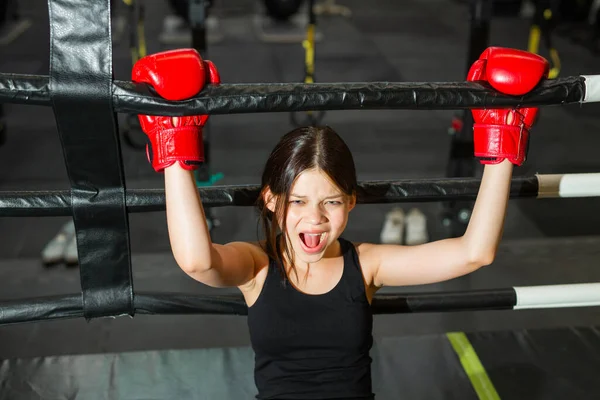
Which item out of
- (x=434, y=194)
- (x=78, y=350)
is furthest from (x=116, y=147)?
(x=78, y=350)

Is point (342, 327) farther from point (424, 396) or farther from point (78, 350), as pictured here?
point (78, 350)

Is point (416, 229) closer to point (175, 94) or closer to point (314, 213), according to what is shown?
point (314, 213)

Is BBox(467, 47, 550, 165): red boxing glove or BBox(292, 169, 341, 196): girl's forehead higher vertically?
BBox(467, 47, 550, 165): red boxing glove

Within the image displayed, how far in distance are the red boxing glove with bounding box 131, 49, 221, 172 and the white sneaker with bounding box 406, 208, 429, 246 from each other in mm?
2175

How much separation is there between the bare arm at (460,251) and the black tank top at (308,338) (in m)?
0.08

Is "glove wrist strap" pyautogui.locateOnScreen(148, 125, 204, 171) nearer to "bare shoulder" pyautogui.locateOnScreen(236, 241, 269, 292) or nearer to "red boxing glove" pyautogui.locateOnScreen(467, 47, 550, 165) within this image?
"bare shoulder" pyautogui.locateOnScreen(236, 241, 269, 292)

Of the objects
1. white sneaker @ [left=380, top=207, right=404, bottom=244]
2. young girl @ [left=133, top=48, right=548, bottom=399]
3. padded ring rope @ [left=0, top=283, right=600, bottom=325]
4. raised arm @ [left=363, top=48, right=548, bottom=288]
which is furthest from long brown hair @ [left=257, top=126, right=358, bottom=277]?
white sneaker @ [left=380, top=207, right=404, bottom=244]

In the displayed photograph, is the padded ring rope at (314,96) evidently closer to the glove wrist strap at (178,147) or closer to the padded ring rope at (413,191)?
the glove wrist strap at (178,147)

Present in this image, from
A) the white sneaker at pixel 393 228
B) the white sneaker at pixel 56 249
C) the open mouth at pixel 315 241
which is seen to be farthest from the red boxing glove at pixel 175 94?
the white sneaker at pixel 393 228

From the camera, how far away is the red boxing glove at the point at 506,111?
141 cm

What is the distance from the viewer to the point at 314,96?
141 centimetres

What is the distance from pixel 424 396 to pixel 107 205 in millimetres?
1070

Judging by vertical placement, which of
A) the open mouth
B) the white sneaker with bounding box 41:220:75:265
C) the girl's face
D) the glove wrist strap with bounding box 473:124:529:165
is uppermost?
the glove wrist strap with bounding box 473:124:529:165

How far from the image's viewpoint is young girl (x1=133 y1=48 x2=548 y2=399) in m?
1.37
